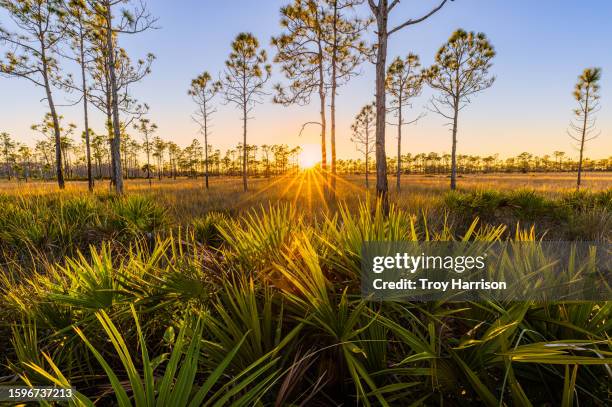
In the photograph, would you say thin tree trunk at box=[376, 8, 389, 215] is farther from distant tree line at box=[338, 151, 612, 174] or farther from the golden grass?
distant tree line at box=[338, 151, 612, 174]

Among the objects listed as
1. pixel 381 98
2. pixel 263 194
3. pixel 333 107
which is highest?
pixel 333 107

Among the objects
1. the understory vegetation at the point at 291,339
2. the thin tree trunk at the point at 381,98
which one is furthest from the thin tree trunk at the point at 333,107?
the understory vegetation at the point at 291,339

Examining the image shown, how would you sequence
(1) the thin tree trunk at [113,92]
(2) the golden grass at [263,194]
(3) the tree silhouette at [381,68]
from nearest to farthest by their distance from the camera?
(3) the tree silhouette at [381,68] < (2) the golden grass at [263,194] < (1) the thin tree trunk at [113,92]

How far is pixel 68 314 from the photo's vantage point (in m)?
1.84

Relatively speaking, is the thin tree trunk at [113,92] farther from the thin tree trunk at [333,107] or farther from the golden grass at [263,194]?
the thin tree trunk at [333,107]

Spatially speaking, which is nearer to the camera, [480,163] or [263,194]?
[263,194]

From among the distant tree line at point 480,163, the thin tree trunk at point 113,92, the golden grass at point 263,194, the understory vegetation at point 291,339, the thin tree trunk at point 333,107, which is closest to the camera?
the understory vegetation at point 291,339

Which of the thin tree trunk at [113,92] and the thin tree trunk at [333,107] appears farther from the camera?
the thin tree trunk at [333,107]

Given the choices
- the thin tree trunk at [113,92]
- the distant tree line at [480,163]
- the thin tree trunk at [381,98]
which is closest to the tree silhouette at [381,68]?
the thin tree trunk at [381,98]

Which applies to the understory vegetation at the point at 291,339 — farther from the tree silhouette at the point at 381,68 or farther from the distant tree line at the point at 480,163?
the distant tree line at the point at 480,163

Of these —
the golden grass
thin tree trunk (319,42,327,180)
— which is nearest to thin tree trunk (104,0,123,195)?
the golden grass

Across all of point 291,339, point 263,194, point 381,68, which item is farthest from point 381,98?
point 263,194

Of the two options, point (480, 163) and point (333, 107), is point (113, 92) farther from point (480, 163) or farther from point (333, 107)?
point (480, 163)

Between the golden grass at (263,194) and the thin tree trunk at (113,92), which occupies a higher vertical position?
the thin tree trunk at (113,92)
